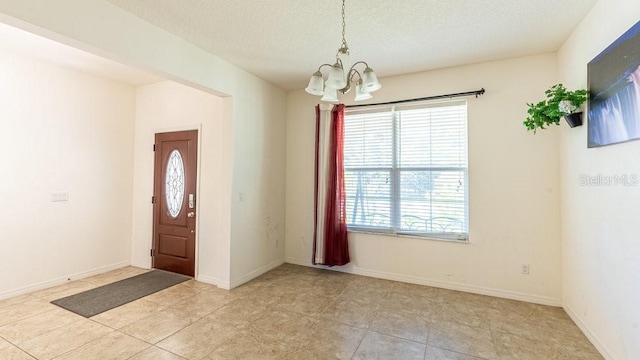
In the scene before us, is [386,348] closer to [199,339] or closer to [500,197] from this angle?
[199,339]

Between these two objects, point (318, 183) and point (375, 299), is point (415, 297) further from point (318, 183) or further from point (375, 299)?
point (318, 183)

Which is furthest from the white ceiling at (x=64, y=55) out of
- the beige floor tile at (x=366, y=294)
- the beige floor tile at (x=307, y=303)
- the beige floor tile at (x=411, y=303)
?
the beige floor tile at (x=411, y=303)

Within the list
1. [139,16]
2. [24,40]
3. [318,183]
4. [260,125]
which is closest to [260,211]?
[318,183]

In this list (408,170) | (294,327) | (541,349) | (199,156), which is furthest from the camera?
(199,156)

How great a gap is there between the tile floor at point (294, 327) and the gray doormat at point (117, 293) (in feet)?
0.38

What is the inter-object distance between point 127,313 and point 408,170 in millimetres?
3537

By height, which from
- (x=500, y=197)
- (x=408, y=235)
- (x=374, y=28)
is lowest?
(x=408, y=235)

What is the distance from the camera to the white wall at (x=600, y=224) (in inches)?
70.8

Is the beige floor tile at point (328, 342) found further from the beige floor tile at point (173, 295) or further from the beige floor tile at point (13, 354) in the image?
the beige floor tile at point (13, 354)

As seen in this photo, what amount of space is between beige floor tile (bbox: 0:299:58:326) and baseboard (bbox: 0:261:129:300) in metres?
0.32

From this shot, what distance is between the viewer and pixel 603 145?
6.72ft

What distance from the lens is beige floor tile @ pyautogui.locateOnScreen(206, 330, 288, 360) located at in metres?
2.07

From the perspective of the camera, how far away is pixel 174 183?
3992 mm

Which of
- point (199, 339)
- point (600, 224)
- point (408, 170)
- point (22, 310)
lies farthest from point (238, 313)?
point (600, 224)
